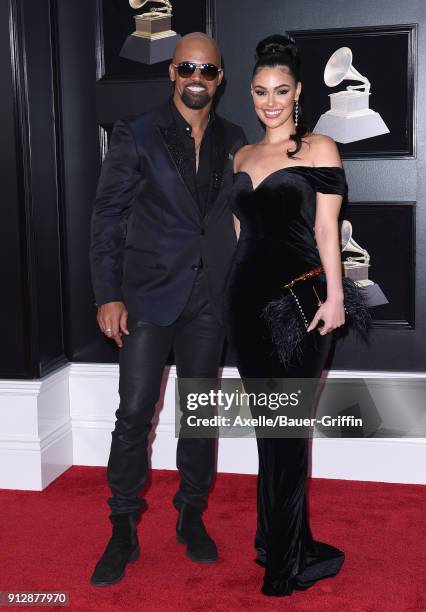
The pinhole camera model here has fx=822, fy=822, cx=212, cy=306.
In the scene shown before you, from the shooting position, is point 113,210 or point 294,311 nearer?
point 294,311

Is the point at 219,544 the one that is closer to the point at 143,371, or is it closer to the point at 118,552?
the point at 118,552

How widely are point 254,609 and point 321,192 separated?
1394mm

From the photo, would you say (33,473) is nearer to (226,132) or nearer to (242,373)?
(242,373)

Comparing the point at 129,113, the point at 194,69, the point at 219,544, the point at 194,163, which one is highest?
the point at 194,69

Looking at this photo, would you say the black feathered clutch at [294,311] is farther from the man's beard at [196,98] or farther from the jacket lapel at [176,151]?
the man's beard at [196,98]

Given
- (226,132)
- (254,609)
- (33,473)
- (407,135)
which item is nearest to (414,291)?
(407,135)

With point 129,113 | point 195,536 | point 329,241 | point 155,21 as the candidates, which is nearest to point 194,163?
point 329,241

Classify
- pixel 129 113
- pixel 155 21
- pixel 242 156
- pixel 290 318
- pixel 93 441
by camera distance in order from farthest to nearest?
pixel 93 441
pixel 129 113
pixel 155 21
pixel 242 156
pixel 290 318

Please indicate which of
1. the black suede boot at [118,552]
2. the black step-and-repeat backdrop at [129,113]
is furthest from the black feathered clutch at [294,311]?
the black step-and-repeat backdrop at [129,113]

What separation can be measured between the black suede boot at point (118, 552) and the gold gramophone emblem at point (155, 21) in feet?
7.06

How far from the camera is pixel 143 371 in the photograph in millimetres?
3004

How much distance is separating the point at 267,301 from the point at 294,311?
108 mm

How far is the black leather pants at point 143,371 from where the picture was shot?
3.00m

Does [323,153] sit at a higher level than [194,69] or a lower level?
lower
